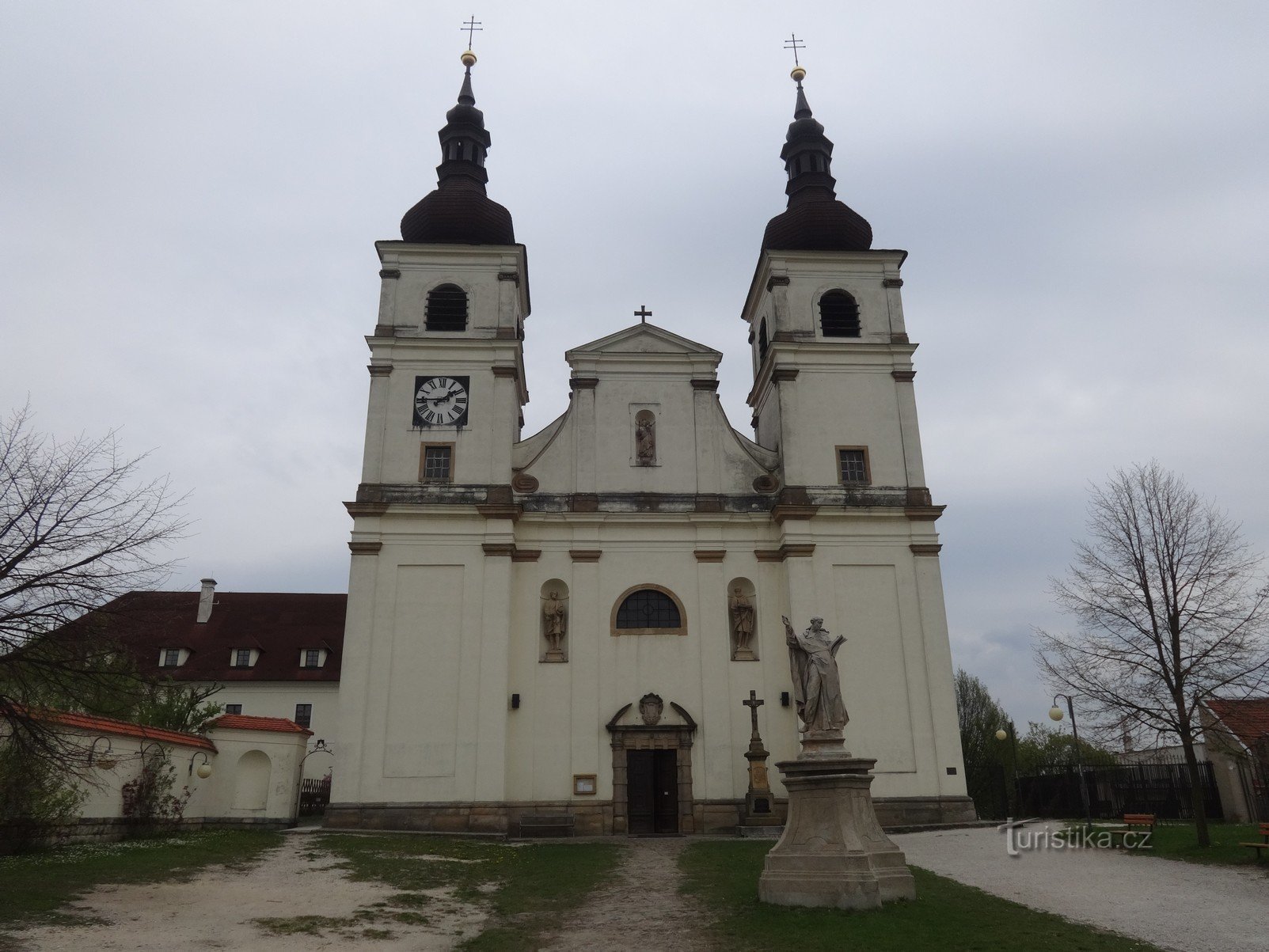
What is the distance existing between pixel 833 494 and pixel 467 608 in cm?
1050

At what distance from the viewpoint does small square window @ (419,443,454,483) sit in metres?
25.7

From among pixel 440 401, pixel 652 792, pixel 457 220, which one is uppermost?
pixel 457 220

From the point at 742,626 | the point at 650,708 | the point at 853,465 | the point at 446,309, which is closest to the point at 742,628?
the point at 742,626

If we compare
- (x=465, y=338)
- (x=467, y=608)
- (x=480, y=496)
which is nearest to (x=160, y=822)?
(x=467, y=608)

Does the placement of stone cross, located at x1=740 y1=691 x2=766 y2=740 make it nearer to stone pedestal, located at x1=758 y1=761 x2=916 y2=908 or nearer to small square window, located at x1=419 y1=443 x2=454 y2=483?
small square window, located at x1=419 y1=443 x2=454 y2=483

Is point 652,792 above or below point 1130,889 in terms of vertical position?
above

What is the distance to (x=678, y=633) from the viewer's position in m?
24.9

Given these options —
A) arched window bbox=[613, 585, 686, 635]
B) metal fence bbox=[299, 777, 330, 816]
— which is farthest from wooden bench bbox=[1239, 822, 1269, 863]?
metal fence bbox=[299, 777, 330, 816]

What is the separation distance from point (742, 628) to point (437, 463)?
950 centimetres

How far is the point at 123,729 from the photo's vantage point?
17797mm

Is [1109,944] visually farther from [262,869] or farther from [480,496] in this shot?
[480,496]

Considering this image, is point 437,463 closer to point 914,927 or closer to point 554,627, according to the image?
point 554,627

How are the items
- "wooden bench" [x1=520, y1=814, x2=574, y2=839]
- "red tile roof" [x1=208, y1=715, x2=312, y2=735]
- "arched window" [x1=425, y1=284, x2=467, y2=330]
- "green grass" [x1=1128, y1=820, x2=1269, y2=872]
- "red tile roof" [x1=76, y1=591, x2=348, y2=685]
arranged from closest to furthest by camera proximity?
"green grass" [x1=1128, y1=820, x2=1269, y2=872] → "red tile roof" [x1=208, y1=715, x2=312, y2=735] → "wooden bench" [x1=520, y1=814, x2=574, y2=839] → "arched window" [x1=425, y1=284, x2=467, y2=330] → "red tile roof" [x1=76, y1=591, x2=348, y2=685]

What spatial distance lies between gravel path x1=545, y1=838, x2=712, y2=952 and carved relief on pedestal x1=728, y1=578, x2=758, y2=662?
886 cm
